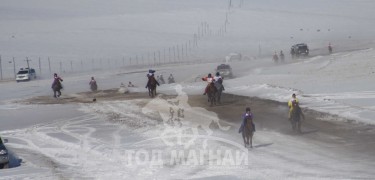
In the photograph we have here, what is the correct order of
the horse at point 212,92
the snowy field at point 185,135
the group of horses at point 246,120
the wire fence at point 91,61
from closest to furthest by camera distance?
the snowy field at point 185,135 < the group of horses at point 246,120 < the horse at point 212,92 < the wire fence at point 91,61

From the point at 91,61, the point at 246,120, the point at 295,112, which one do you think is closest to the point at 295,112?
the point at 295,112

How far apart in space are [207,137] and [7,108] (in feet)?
66.1

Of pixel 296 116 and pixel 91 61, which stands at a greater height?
pixel 296 116

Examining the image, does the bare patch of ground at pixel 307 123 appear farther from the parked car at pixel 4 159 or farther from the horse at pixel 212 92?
the parked car at pixel 4 159

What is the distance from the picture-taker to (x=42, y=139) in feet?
92.6

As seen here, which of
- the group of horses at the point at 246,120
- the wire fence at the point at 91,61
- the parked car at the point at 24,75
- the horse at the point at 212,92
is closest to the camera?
the group of horses at the point at 246,120

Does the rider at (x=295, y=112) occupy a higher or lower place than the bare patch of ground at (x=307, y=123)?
higher

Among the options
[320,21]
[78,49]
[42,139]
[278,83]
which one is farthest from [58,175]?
[320,21]

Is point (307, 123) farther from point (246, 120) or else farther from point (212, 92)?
point (212, 92)

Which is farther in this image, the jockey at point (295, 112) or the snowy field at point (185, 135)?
the jockey at point (295, 112)

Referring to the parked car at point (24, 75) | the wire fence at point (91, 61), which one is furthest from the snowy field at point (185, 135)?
the wire fence at point (91, 61)

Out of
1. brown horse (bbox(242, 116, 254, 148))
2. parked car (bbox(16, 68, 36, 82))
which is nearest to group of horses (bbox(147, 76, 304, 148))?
brown horse (bbox(242, 116, 254, 148))

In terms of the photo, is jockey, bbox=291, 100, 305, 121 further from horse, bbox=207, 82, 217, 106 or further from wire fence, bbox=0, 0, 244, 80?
wire fence, bbox=0, 0, 244, 80

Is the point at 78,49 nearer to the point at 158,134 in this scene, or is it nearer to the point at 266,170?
the point at 158,134
